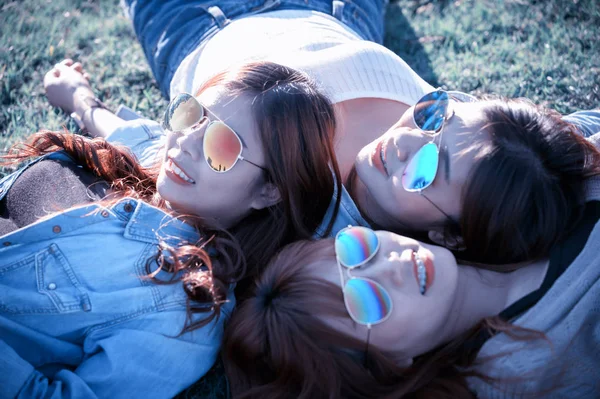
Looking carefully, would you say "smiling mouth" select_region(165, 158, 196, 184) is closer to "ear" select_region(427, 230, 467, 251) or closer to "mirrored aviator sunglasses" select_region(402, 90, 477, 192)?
"mirrored aviator sunglasses" select_region(402, 90, 477, 192)

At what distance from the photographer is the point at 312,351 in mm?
1868

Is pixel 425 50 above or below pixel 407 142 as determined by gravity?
below

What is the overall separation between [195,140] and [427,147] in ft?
3.38

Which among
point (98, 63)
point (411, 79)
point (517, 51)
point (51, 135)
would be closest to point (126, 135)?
point (51, 135)

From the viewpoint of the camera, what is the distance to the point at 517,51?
152 inches

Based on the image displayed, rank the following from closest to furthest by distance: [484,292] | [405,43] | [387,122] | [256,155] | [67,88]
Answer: [484,292] → [256,155] → [387,122] → [67,88] → [405,43]

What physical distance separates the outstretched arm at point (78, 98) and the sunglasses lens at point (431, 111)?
1874mm

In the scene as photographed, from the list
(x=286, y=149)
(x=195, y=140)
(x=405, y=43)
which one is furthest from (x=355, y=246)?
(x=405, y=43)

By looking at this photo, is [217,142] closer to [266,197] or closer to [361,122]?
[266,197]

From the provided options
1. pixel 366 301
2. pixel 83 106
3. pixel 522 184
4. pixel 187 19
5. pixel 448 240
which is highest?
pixel 187 19

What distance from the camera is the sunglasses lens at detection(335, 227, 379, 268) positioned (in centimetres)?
192

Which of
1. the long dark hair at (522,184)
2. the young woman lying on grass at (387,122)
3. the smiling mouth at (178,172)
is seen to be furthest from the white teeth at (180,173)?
the long dark hair at (522,184)

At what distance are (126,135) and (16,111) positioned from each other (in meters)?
1.02

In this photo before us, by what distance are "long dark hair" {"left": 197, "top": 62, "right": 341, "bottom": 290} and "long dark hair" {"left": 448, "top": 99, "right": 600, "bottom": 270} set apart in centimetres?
69
